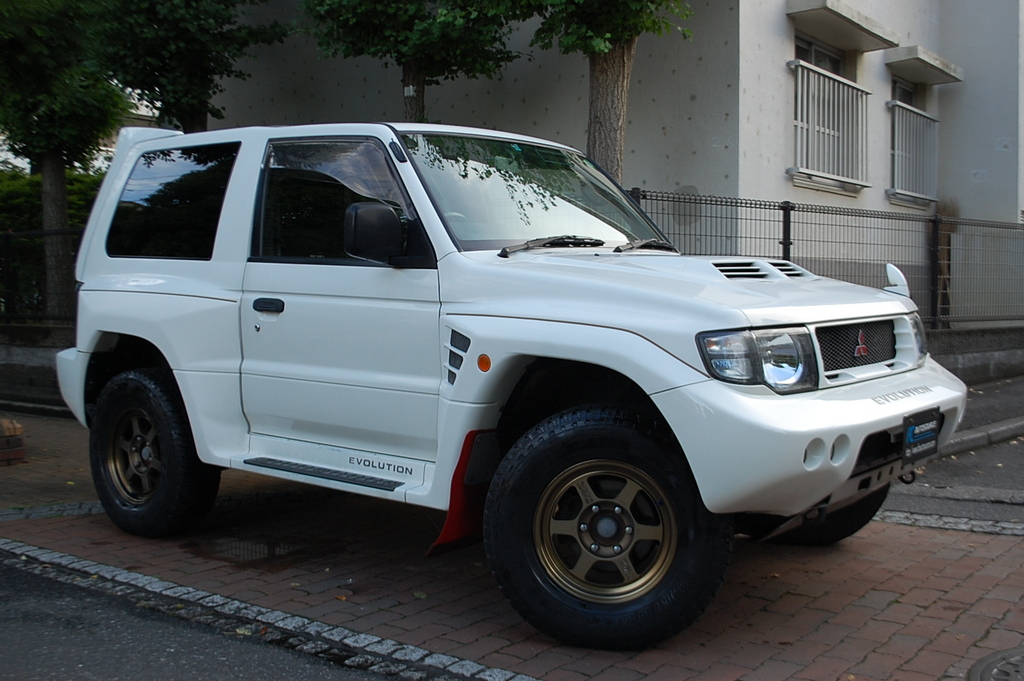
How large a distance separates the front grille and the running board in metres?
1.84

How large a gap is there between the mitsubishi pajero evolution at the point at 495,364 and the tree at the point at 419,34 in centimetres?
512

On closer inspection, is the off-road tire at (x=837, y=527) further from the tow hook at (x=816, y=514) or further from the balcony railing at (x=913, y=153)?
the balcony railing at (x=913, y=153)

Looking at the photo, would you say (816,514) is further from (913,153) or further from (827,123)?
(913,153)

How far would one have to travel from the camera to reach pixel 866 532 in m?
5.77

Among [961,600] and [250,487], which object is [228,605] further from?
[961,600]

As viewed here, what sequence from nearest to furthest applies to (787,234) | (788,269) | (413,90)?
1. (788,269)
2. (787,234)
3. (413,90)

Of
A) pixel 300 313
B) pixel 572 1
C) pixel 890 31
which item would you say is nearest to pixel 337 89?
pixel 572 1

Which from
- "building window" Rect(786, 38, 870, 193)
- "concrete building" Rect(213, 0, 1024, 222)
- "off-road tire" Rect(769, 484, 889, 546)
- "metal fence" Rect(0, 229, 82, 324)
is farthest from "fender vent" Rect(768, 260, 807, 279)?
"metal fence" Rect(0, 229, 82, 324)

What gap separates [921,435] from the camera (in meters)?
4.00

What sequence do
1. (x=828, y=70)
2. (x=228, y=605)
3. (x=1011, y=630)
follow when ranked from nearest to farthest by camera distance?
(x=1011, y=630)
(x=228, y=605)
(x=828, y=70)

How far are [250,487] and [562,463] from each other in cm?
377

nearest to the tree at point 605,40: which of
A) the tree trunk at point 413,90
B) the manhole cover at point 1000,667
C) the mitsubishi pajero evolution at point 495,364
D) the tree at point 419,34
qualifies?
the tree at point 419,34

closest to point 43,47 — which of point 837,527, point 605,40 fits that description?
point 605,40

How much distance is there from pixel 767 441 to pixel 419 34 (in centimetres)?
815
